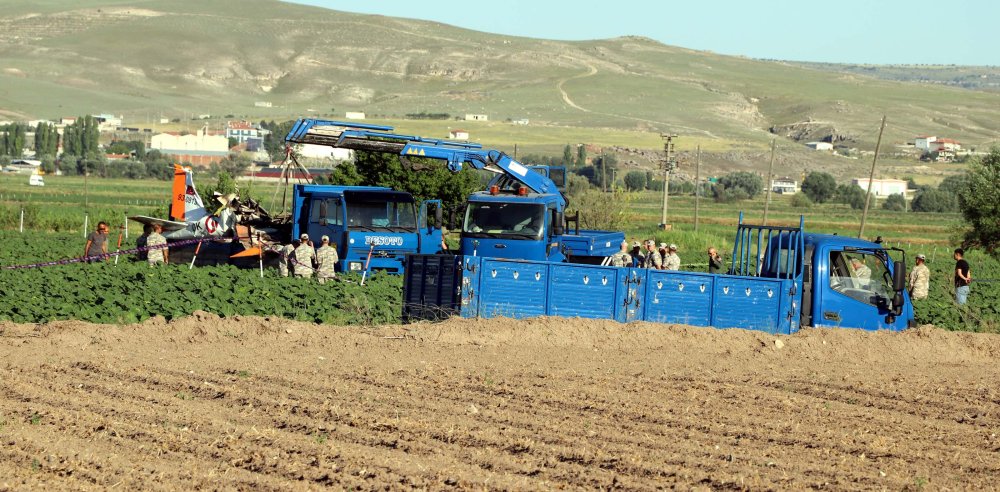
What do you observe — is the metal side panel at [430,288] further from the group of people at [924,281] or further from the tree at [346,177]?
the tree at [346,177]

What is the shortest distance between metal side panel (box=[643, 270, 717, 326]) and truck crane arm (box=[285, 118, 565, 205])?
676cm

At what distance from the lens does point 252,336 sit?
62.3ft

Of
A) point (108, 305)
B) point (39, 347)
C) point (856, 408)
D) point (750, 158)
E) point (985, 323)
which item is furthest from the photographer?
point (750, 158)

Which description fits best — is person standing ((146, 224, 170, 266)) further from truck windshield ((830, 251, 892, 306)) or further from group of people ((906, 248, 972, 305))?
group of people ((906, 248, 972, 305))

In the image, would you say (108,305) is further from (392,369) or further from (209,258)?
(209,258)

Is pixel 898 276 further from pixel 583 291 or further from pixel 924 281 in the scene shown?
pixel 924 281

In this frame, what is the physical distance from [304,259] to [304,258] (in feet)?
0.08

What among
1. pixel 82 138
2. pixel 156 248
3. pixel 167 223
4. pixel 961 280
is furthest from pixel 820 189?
pixel 156 248

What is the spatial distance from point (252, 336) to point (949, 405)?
31.2 feet

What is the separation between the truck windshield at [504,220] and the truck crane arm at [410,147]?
230cm

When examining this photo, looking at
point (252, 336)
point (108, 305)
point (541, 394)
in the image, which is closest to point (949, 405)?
point (541, 394)

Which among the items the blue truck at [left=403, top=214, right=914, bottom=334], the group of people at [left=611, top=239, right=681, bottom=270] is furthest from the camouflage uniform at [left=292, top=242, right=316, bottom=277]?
the group of people at [left=611, top=239, right=681, bottom=270]

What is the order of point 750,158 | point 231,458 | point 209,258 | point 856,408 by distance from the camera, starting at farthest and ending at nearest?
1. point 750,158
2. point 209,258
3. point 856,408
4. point 231,458

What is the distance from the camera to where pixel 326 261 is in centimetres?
2569
